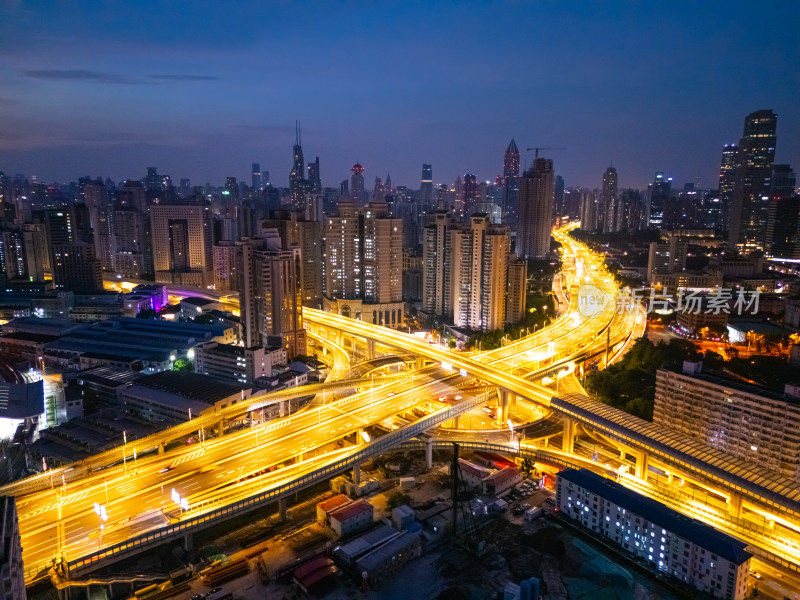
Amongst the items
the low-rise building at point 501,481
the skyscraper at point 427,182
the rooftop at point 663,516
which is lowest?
the low-rise building at point 501,481

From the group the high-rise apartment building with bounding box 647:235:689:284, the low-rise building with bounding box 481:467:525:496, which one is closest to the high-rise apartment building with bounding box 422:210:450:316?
the high-rise apartment building with bounding box 647:235:689:284

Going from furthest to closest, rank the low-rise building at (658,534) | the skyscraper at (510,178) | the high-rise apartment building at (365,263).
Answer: the skyscraper at (510,178) < the high-rise apartment building at (365,263) < the low-rise building at (658,534)

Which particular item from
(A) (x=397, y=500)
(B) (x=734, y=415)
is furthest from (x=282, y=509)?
(B) (x=734, y=415)

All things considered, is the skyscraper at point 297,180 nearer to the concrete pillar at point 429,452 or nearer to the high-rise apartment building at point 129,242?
the high-rise apartment building at point 129,242

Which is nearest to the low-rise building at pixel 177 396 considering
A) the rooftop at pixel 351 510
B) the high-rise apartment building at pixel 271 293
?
the high-rise apartment building at pixel 271 293

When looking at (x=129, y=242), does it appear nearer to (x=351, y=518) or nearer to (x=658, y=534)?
(x=351, y=518)

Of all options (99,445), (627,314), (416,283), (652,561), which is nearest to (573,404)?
(652,561)

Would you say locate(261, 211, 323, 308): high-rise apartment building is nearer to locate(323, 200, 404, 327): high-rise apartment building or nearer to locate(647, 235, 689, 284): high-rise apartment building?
locate(323, 200, 404, 327): high-rise apartment building

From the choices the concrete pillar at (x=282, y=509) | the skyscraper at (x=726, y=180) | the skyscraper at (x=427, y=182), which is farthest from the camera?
the skyscraper at (x=427, y=182)
